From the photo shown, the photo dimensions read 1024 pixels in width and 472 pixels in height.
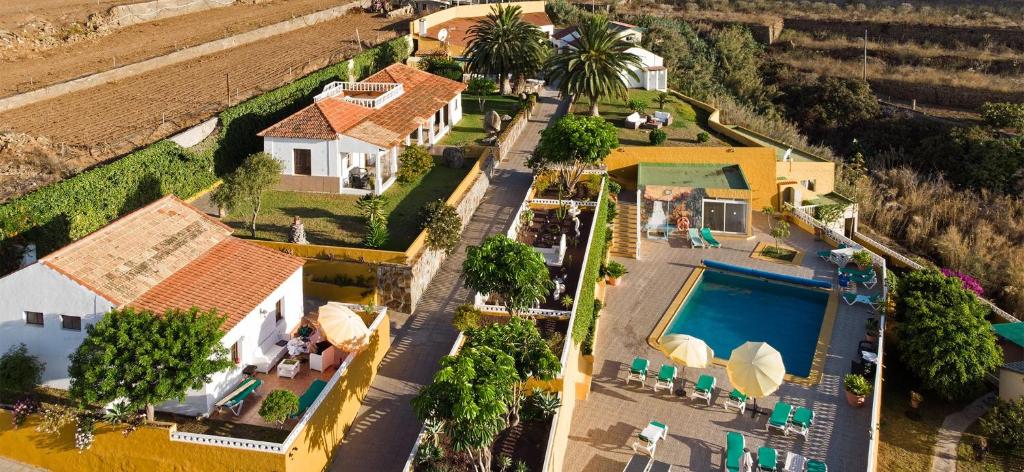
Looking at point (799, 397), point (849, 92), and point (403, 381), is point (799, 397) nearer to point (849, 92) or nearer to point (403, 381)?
point (403, 381)

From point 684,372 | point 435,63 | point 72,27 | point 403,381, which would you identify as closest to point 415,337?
point 403,381

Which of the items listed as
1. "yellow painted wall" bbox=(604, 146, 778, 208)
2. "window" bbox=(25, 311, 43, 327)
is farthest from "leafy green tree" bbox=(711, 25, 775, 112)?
"window" bbox=(25, 311, 43, 327)

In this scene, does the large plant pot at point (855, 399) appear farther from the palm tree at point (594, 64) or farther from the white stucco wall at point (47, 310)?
the palm tree at point (594, 64)

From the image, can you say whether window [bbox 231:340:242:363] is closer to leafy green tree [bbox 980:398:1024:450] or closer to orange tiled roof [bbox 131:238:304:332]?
orange tiled roof [bbox 131:238:304:332]

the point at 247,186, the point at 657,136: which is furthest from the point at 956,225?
the point at 247,186

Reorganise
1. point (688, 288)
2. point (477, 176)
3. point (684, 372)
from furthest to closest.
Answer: point (477, 176) → point (688, 288) → point (684, 372)

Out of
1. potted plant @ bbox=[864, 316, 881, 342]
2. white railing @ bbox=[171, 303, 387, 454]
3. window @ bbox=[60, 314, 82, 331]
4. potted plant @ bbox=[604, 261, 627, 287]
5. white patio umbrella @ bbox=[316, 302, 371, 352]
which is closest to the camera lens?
white railing @ bbox=[171, 303, 387, 454]

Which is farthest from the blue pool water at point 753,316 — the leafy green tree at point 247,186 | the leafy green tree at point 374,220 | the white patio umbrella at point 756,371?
the leafy green tree at point 247,186

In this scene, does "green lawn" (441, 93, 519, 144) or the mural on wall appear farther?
"green lawn" (441, 93, 519, 144)
